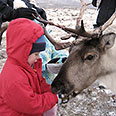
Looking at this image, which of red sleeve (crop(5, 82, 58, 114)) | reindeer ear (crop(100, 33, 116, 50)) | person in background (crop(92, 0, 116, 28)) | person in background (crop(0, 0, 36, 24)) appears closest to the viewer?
red sleeve (crop(5, 82, 58, 114))

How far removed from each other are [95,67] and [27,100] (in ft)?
3.33

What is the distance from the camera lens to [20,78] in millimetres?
2109

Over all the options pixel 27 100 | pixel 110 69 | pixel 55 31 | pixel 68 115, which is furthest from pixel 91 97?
pixel 55 31

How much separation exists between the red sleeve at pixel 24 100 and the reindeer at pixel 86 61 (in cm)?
35

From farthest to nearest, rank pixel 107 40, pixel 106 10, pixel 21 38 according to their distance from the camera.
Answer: pixel 106 10, pixel 107 40, pixel 21 38

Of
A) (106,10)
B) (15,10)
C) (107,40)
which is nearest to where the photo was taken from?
(107,40)

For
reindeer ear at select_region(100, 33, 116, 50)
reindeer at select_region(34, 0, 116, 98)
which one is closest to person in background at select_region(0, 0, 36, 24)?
reindeer at select_region(34, 0, 116, 98)

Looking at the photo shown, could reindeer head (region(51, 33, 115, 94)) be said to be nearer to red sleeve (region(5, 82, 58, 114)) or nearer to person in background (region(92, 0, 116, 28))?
red sleeve (region(5, 82, 58, 114))

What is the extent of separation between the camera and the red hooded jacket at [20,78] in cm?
208

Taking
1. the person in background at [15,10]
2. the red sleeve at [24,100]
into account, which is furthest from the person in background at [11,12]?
the red sleeve at [24,100]

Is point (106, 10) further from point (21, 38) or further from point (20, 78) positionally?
point (20, 78)

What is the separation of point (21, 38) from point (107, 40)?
1.09 meters

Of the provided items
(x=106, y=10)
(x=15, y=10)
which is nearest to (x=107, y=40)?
(x=15, y=10)

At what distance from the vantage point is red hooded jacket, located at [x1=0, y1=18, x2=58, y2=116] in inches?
82.0
